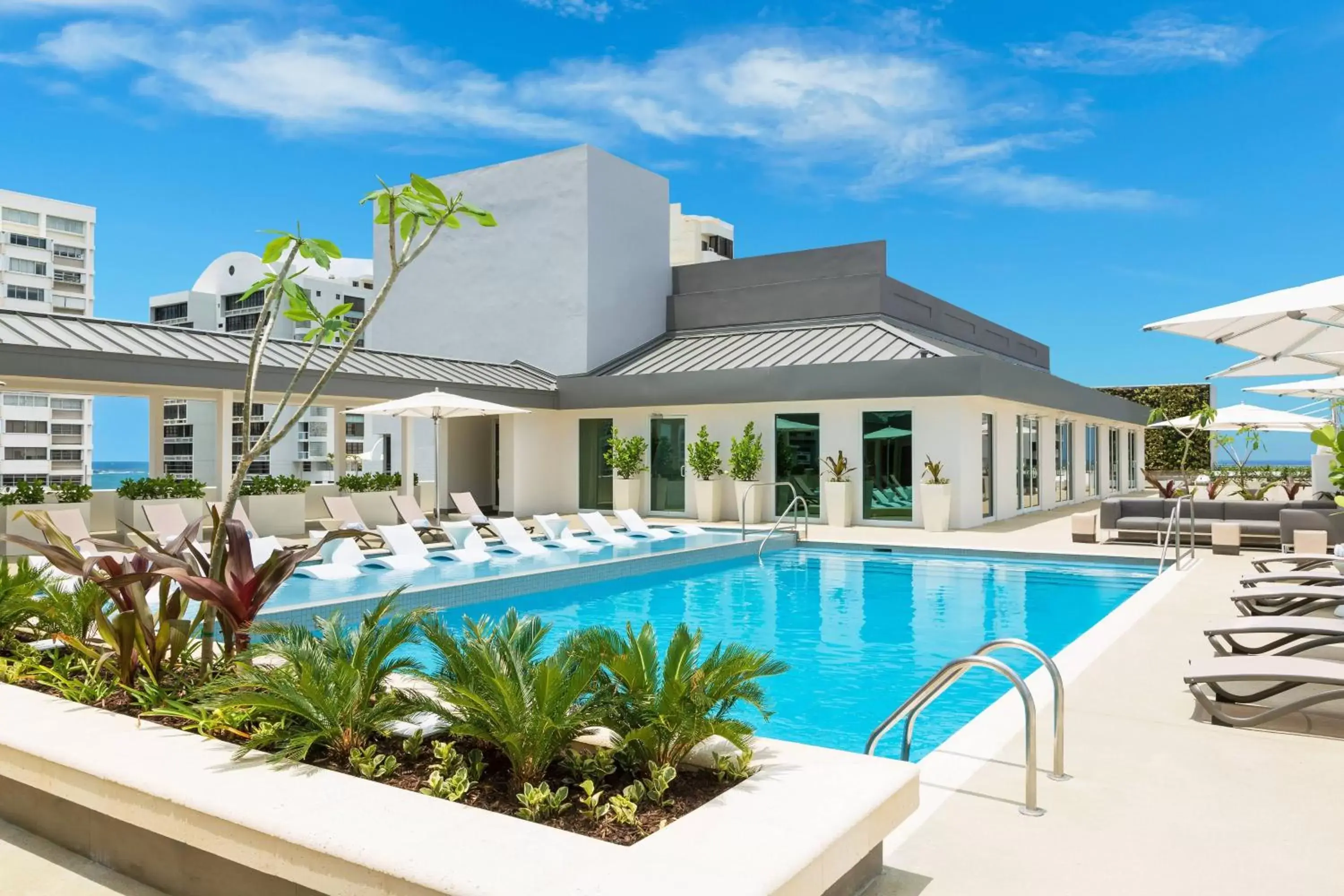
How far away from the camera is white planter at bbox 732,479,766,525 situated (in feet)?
65.5

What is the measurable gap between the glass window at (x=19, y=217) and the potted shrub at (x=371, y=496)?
277 ft

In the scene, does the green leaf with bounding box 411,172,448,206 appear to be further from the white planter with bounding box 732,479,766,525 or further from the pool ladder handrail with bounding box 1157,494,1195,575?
the white planter with bounding box 732,479,766,525

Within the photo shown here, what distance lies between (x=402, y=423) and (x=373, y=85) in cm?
946

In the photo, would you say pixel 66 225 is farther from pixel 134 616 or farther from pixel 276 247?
pixel 276 247

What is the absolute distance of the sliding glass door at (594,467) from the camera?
74.2 feet

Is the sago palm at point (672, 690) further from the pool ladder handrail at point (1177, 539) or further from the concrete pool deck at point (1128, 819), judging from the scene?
the pool ladder handrail at point (1177, 539)

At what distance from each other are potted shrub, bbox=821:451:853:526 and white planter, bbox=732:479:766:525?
155 cm

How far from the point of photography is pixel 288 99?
28891 millimetres

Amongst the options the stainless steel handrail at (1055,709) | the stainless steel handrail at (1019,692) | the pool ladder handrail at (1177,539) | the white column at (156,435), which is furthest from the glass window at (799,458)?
the stainless steel handrail at (1019,692)

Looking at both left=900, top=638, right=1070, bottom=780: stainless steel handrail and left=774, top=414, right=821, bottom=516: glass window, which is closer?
left=900, top=638, right=1070, bottom=780: stainless steel handrail

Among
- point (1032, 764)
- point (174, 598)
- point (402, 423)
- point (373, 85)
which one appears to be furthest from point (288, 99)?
point (1032, 764)

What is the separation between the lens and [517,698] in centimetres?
337

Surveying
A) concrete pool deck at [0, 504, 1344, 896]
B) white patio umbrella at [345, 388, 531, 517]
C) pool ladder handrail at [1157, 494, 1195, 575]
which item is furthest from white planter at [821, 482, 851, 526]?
concrete pool deck at [0, 504, 1344, 896]

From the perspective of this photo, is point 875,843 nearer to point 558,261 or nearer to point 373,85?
point 558,261
